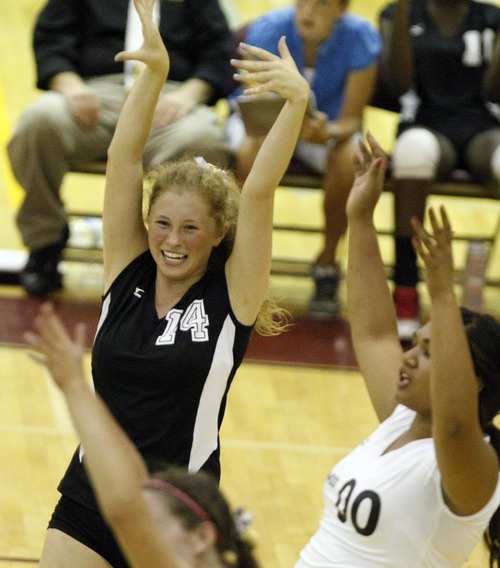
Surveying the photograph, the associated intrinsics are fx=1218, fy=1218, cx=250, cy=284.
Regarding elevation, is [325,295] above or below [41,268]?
below

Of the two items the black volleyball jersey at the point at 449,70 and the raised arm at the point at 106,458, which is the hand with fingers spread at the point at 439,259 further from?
the black volleyball jersey at the point at 449,70

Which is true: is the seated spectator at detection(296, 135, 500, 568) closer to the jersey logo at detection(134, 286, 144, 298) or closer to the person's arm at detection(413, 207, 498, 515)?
the person's arm at detection(413, 207, 498, 515)

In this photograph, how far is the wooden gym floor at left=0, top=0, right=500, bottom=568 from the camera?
4.31 m

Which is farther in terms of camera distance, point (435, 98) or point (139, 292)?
point (435, 98)

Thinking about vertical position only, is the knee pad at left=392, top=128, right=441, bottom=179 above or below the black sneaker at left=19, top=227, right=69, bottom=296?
above

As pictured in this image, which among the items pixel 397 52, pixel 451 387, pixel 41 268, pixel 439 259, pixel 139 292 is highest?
pixel 439 259

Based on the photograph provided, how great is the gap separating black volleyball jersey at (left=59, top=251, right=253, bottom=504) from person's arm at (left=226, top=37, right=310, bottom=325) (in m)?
0.06

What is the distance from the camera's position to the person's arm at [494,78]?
6.20 metres

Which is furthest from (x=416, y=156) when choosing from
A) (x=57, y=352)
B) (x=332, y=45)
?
(x=57, y=352)

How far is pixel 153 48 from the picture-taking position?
308cm

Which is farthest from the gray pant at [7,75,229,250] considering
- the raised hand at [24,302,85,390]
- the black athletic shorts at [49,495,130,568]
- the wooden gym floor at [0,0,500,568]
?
the raised hand at [24,302,85,390]

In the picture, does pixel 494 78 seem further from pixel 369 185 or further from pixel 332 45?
pixel 369 185

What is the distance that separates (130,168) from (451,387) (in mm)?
1136

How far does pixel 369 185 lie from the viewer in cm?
300
